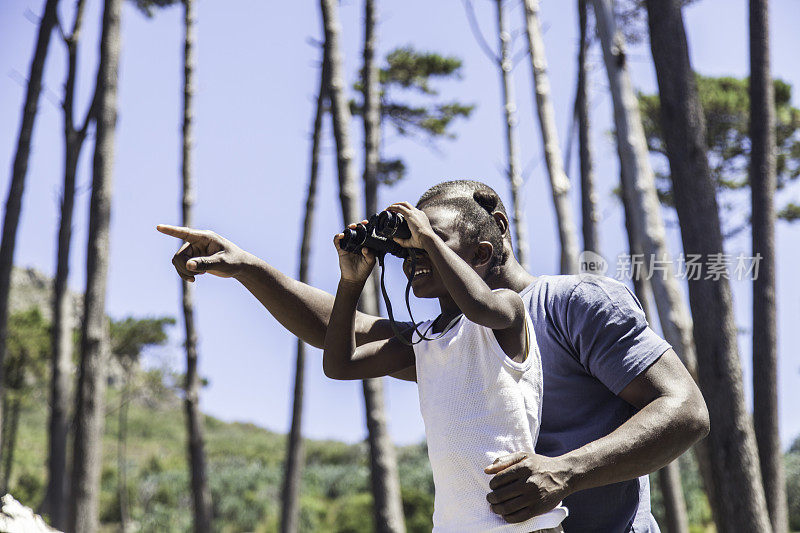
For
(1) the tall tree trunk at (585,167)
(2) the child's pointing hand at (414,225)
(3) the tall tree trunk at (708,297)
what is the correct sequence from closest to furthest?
(2) the child's pointing hand at (414,225) → (3) the tall tree trunk at (708,297) → (1) the tall tree trunk at (585,167)

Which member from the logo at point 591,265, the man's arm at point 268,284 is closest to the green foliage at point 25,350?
the logo at point 591,265

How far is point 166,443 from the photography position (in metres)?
34.5

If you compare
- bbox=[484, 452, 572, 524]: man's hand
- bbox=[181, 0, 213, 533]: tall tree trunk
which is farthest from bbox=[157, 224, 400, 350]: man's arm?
bbox=[181, 0, 213, 533]: tall tree trunk

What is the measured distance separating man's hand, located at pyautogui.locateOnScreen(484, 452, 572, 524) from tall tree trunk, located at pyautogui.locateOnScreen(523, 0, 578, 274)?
5.36 m

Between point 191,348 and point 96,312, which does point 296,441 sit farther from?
point 96,312

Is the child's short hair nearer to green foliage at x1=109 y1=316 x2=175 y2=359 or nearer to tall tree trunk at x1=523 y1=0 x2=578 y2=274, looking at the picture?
tall tree trunk at x1=523 y1=0 x2=578 y2=274

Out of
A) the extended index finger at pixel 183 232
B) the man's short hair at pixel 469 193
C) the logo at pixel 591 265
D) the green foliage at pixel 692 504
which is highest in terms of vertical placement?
the logo at pixel 591 265

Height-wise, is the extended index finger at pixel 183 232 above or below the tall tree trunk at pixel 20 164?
below

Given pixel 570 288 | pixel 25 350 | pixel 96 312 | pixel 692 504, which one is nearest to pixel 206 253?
pixel 570 288

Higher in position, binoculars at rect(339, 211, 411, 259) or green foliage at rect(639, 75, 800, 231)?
green foliage at rect(639, 75, 800, 231)

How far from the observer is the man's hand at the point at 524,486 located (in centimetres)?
159

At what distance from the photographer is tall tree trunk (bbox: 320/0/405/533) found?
6.02 m

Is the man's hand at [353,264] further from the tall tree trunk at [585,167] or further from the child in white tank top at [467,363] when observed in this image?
the tall tree trunk at [585,167]

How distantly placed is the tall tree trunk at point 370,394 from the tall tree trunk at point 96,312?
2.06 m
